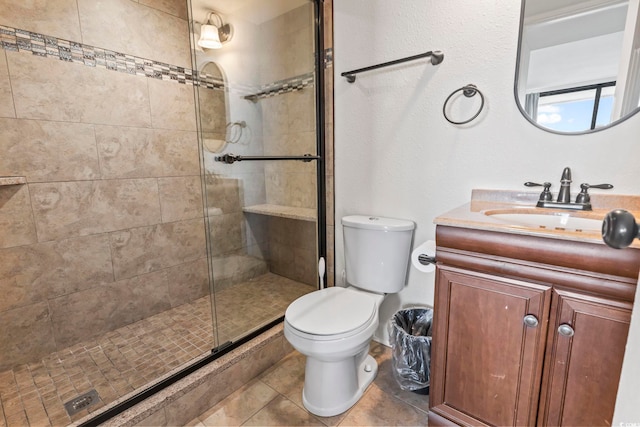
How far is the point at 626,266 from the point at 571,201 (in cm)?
47

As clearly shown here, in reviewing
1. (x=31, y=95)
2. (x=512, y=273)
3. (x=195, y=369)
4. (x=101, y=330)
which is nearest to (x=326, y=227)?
(x=195, y=369)

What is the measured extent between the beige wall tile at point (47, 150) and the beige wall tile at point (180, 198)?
0.40 metres

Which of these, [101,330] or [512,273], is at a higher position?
[512,273]

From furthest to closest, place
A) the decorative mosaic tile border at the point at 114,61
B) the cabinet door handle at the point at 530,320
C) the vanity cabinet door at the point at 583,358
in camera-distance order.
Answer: the decorative mosaic tile border at the point at 114,61, the cabinet door handle at the point at 530,320, the vanity cabinet door at the point at 583,358

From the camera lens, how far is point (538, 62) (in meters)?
1.25

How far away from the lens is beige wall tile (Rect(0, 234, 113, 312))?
4.99ft

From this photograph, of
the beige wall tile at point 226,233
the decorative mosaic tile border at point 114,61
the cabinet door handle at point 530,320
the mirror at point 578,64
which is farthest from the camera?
the beige wall tile at point 226,233

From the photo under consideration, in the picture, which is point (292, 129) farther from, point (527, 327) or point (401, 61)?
point (527, 327)

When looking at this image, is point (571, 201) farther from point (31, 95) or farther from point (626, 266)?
point (31, 95)

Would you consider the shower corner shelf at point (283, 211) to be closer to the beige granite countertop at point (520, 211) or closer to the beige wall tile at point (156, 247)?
the beige wall tile at point (156, 247)

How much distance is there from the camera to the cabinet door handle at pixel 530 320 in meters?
0.93

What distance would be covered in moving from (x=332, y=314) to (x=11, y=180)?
1579 millimetres

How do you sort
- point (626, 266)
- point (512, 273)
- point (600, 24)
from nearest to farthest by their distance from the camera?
point (626, 266)
point (512, 273)
point (600, 24)

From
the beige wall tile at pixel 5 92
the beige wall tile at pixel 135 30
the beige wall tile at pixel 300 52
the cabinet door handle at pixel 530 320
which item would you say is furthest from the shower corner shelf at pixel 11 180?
the cabinet door handle at pixel 530 320
